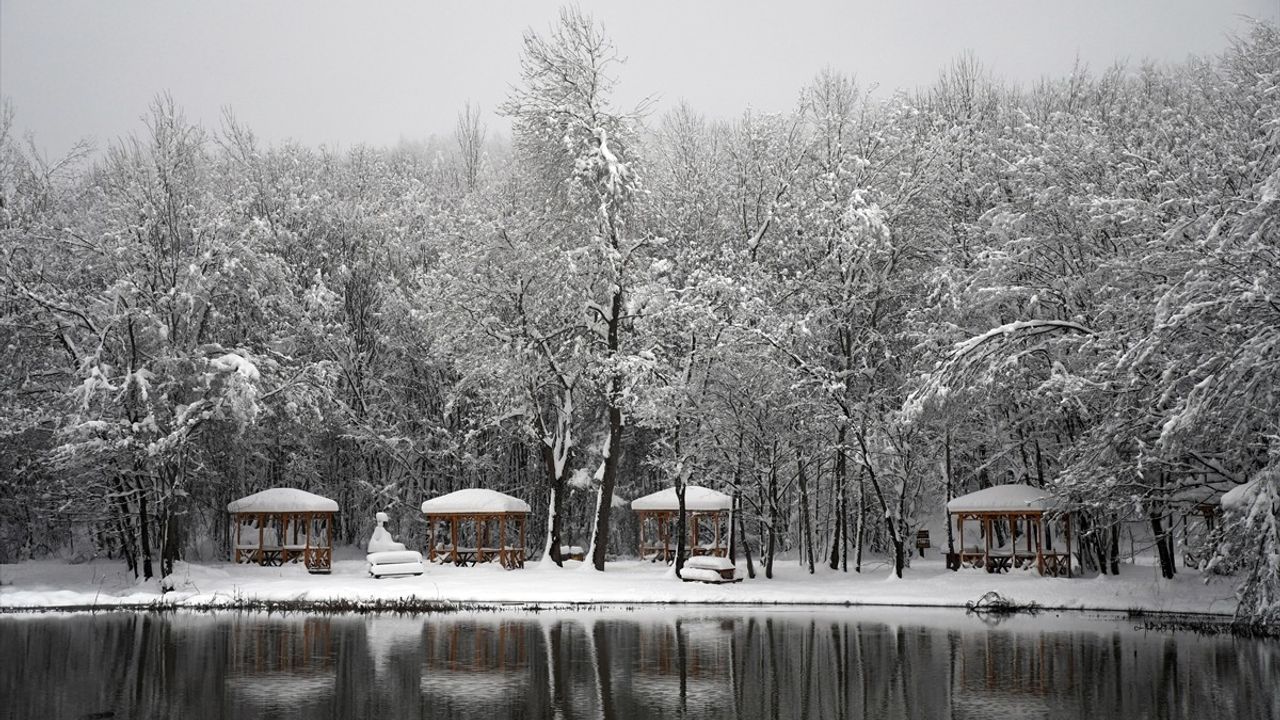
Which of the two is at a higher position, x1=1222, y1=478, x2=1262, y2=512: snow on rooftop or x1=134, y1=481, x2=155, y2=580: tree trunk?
x1=1222, y1=478, x2=1262, y2=512: snow on rooftop

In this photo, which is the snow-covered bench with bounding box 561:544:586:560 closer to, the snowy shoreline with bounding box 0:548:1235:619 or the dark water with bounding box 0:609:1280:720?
the snowy shoreline with bounding box 0:548:1235:619

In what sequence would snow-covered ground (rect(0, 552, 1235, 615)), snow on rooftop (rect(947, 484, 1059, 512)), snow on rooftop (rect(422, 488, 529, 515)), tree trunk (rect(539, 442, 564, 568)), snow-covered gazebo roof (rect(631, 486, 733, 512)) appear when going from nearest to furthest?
snow-covered ground (rect(0, 552, 1235, 615))
snow on rooftop (rect(947, 484, 1059, 512))
snow on rooftop (rect(422, 488, 529, 515))
tree trunk (rect(539, 442, 564, 568))
snow-covered gazebo roof (rect(631, 486, 733, 512))

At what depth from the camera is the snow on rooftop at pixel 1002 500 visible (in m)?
30.0

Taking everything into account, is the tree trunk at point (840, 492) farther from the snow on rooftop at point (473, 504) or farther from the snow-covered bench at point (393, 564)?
the snow-covered bench at point (393, 564)

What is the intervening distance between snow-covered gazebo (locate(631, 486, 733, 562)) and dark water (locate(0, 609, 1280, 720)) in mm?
12434

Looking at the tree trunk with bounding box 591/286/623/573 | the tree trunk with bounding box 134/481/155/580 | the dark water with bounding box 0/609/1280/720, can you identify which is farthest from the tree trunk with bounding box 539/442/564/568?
the tree trunk with bounding box 134/481/155/580

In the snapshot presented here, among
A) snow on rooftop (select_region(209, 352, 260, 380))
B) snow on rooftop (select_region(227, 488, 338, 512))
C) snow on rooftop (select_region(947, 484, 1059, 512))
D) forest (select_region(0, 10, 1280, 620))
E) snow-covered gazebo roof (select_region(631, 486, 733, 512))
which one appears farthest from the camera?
snow-covered gazebo roof (select_region(631, 486, 733, 512))

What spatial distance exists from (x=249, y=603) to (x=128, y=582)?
6.59 metres

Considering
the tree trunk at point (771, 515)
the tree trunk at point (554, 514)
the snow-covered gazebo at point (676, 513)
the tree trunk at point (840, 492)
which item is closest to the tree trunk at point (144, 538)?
the tree trunk at point (554, 514)

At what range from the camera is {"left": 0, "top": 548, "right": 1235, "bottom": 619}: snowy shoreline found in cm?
2442

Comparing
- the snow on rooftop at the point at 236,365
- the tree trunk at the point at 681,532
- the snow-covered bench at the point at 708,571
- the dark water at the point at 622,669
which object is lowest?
the dark water at the point at 622,669

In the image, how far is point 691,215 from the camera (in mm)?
38625

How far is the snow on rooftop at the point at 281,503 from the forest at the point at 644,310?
1619 millimetres

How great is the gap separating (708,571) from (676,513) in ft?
27.5
